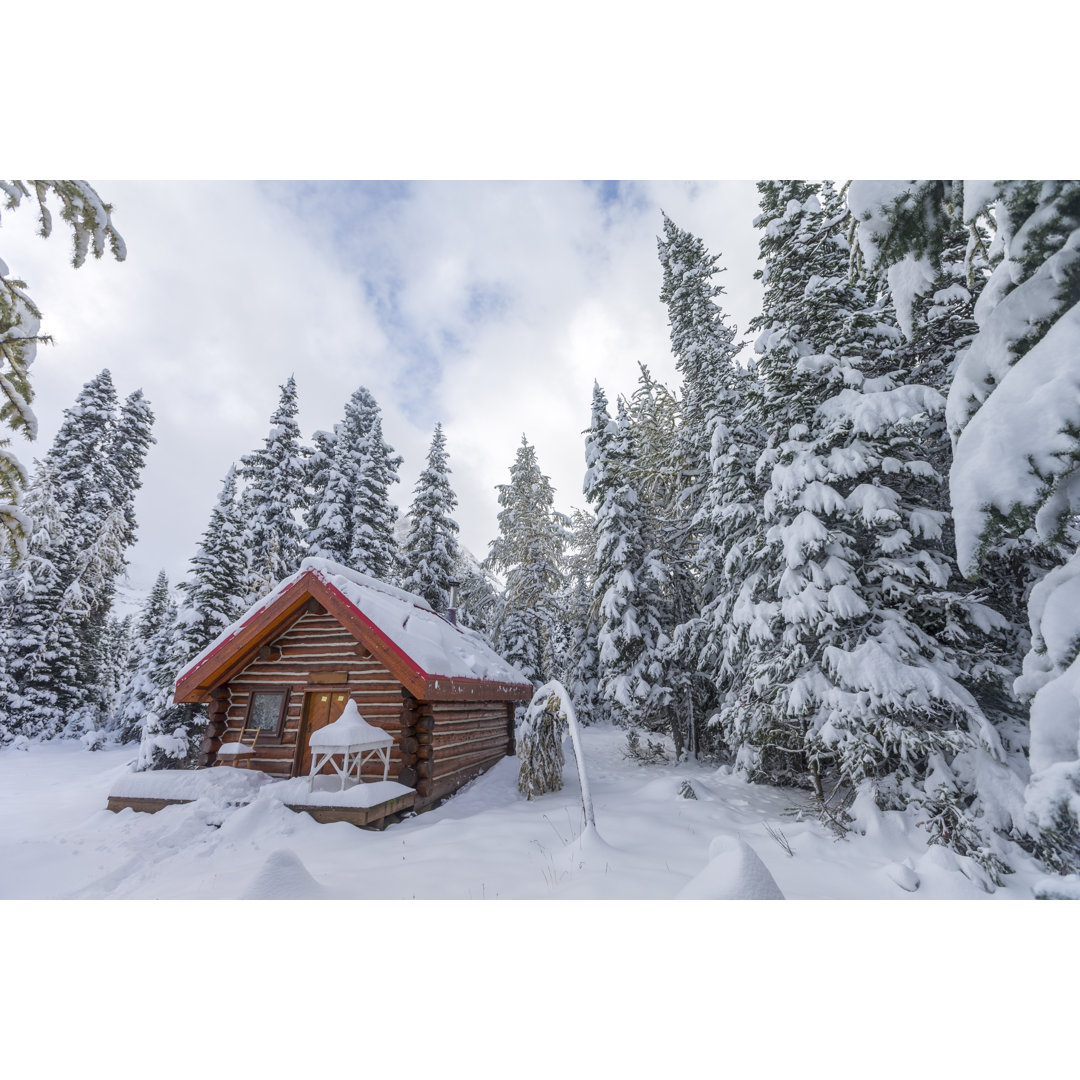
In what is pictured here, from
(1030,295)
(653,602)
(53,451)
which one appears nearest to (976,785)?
(1030,295)

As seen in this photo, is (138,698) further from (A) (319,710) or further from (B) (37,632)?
(A) (319,710)

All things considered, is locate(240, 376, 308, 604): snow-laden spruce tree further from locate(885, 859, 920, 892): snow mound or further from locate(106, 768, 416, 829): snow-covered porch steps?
locate(885, 859, 920, 892): snow mound

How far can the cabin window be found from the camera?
823 centimetres

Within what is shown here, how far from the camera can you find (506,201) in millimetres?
5773

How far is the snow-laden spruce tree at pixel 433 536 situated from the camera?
17.9 meters

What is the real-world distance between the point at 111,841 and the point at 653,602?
1154 cm

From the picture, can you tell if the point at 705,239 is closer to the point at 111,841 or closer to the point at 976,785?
the point at 976,785

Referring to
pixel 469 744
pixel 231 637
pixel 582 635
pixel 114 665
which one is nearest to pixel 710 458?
pixel 469 744

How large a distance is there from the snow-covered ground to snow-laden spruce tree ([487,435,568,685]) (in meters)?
11.0

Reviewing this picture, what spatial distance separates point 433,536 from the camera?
60.4 feet

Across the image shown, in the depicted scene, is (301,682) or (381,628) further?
(301,682)

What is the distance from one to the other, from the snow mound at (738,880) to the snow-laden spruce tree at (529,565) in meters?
13.9

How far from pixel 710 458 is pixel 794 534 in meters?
3.24
